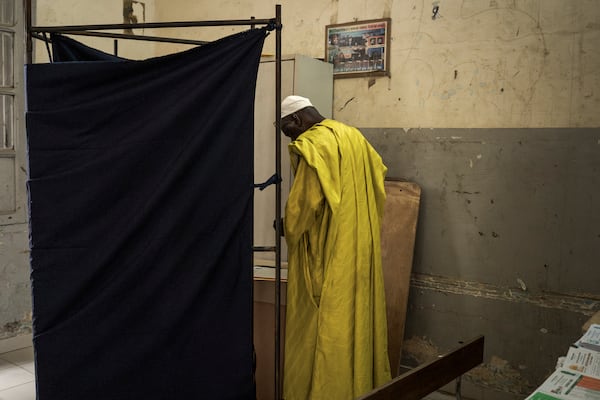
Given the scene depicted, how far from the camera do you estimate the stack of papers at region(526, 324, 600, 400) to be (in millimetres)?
1392

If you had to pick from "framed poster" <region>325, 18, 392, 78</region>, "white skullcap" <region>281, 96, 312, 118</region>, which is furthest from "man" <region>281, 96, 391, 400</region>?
"framed poster" <region>325, 18, 392, 78</region>

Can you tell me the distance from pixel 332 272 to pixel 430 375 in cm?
95

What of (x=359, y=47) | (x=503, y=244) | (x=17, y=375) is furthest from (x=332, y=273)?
(x=17, y=375)

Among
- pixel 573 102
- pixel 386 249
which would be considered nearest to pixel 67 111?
pixel 386 249

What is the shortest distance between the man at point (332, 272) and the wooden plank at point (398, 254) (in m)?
0.46

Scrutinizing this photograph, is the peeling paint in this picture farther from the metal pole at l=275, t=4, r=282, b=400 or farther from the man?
the metal pole at l=275, t=4, r=282, b=400

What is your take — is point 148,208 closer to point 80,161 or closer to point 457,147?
point 80,161

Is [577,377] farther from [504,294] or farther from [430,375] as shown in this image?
[504,294]

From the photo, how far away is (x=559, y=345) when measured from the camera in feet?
9.29

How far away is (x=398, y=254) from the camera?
10.2 ft

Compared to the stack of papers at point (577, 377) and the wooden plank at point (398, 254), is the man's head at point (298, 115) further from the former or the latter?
the stack of papers at point (577, 377)

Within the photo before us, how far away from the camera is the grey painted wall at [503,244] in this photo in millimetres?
2773

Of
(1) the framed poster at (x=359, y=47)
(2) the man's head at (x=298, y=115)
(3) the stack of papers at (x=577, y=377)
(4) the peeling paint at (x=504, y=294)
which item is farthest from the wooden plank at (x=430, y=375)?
(1) the framed poster at (x=359, y=47)

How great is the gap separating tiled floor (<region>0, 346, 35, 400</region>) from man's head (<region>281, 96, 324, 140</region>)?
75.0 inches
